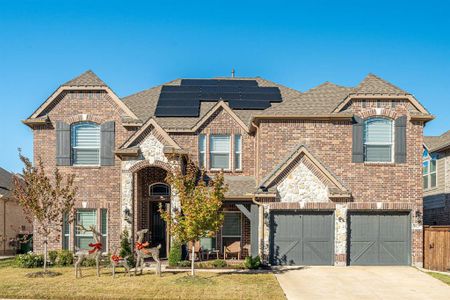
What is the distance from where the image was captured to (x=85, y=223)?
21469mm

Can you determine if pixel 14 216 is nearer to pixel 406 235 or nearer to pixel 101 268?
pixel 101 268

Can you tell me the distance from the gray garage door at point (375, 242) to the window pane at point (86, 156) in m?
12.0

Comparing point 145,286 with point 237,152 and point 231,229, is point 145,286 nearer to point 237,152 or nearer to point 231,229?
point 231,229

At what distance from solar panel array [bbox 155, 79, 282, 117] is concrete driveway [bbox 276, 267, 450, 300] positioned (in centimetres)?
968

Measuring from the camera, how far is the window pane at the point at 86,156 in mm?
21641

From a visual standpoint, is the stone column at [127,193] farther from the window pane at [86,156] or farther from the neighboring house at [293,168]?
the window pane at [86,156]

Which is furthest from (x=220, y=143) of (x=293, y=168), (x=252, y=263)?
(x=252, y=263)

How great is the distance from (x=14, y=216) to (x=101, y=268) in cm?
1282

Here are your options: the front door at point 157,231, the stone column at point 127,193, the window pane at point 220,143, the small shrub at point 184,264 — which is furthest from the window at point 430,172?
the stone column at point 127,193

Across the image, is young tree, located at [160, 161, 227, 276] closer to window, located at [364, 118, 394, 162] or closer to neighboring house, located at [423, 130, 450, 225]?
window, located at [364, 118, 394, 162]

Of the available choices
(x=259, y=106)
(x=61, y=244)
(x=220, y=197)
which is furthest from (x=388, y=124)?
(x=61, y=244)

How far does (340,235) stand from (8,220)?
19910mm

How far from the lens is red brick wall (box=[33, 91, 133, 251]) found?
21.4 meters

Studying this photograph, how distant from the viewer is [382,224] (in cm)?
2016
